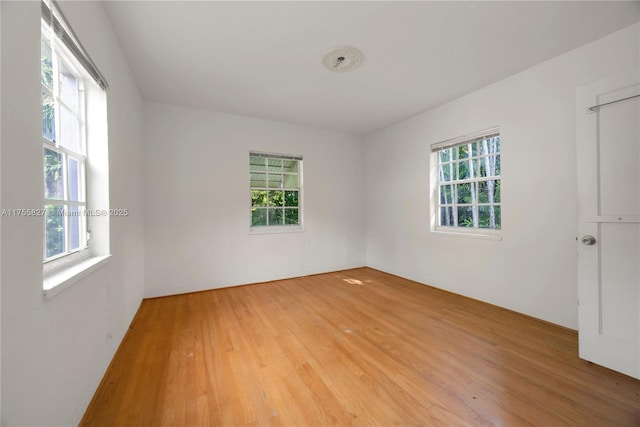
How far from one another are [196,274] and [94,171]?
2.22 m

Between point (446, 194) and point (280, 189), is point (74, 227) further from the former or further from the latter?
point (446, 194)

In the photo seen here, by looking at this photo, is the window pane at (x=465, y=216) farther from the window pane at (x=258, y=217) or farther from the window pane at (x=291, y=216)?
the window pane at (x=258, y=217)

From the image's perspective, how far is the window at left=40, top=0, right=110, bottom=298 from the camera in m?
1.23

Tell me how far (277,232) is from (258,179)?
0.96 meters

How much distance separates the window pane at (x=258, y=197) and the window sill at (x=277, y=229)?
418 mm

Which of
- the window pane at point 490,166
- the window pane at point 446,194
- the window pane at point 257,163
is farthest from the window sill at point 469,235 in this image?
the window pane at point 257,163

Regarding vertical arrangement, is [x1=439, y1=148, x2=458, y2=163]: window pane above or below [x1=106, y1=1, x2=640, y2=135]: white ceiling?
below

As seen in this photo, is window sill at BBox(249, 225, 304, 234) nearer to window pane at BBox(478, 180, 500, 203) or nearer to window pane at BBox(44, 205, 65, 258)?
window pane at BBox(44, 205, 65, 258)

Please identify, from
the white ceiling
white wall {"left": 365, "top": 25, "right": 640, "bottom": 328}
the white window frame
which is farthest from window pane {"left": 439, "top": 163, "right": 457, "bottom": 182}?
the white window frame

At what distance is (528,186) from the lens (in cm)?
267

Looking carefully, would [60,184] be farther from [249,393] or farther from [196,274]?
[196,274]

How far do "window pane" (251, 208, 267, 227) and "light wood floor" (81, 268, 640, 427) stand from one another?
1522 millimetres

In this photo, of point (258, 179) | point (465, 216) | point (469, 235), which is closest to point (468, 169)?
point (465, 216)

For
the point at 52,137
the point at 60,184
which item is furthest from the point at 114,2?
the point at 60,184
